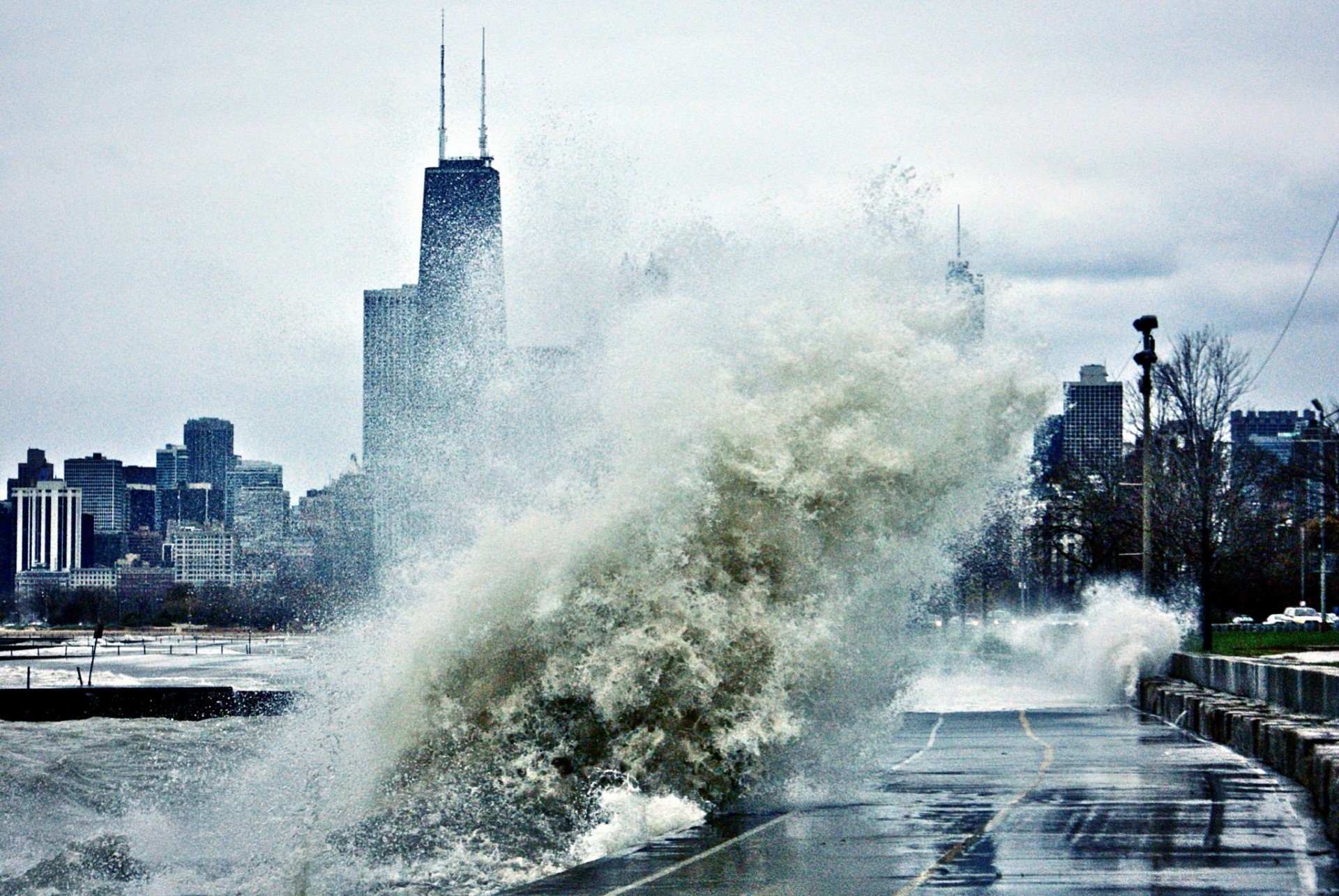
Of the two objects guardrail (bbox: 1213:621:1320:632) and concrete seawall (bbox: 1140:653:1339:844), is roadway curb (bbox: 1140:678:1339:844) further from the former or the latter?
guardrail (bbox: 1213:621:1320:632)

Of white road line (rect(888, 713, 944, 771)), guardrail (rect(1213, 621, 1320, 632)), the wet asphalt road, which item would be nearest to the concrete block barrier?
the wet asphalt road

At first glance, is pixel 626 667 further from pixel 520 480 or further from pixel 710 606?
pixel 520 480

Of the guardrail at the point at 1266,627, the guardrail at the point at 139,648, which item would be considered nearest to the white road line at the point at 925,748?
the guardrail at the point at 1266,627

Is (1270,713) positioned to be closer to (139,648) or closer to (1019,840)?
(1019,840)

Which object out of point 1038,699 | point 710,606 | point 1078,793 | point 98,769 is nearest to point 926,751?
point 1078,793

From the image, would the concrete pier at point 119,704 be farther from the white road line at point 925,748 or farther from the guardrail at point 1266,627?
the guardrail at point 1266,627

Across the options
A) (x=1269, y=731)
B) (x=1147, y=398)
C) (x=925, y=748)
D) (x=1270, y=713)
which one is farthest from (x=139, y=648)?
(x=1269, y=731)
